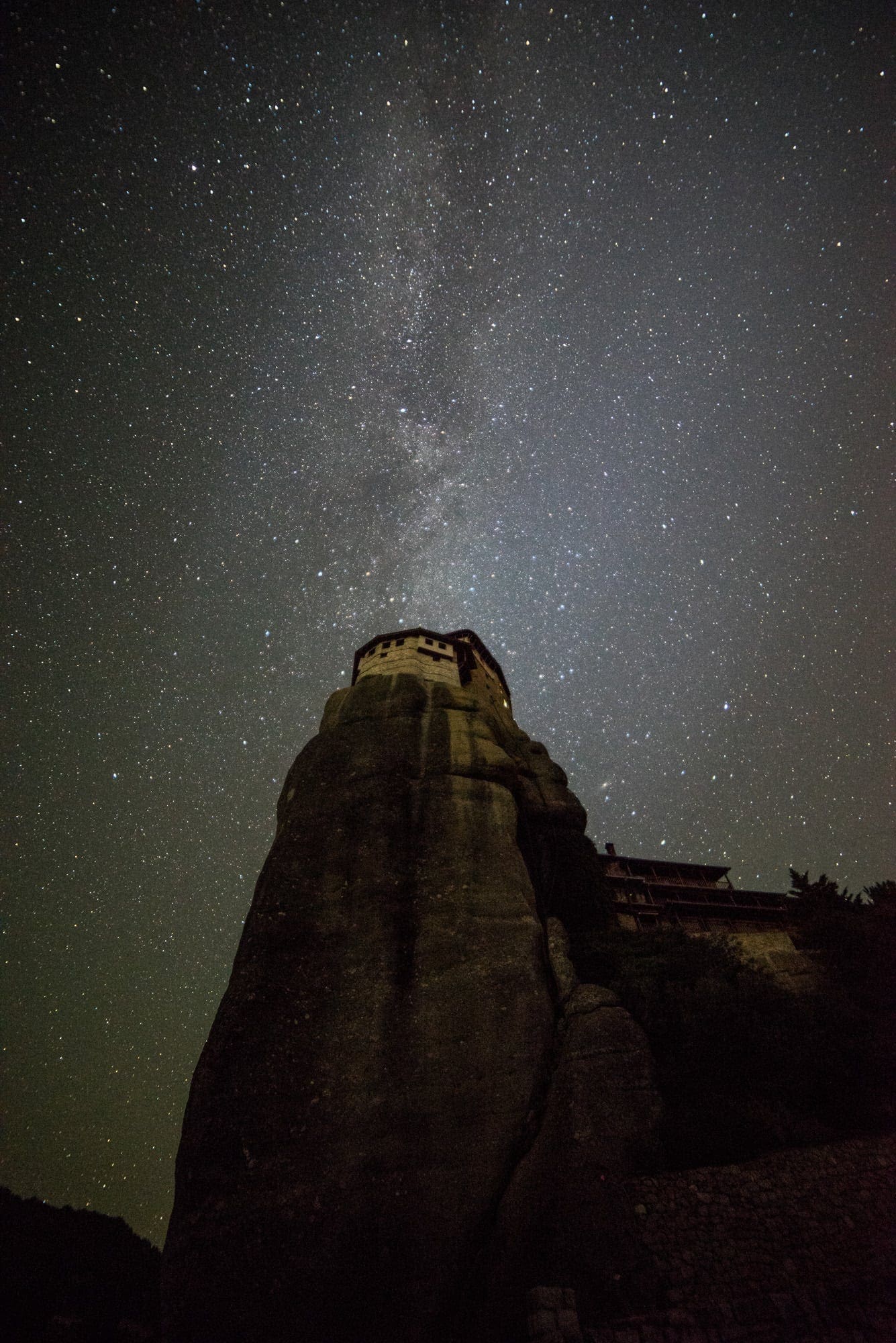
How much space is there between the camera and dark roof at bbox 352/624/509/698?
35094mm

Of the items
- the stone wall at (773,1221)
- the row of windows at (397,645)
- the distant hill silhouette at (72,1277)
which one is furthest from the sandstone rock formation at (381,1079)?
the distant hill silhouette at (72,1277)

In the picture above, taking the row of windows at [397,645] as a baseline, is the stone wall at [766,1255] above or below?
below

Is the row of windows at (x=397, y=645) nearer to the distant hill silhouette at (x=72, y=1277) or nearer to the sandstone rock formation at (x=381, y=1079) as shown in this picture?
the sandstone rock formation at (x=381, y=1079)

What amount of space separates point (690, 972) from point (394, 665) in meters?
20.6

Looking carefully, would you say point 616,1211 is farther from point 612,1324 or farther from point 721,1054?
point 721,1054

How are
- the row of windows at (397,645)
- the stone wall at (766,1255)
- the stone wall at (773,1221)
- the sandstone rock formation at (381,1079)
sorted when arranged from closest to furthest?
the stone wall at (766,1255) → the stone wall at (773,1221) → the sandstone rock formation at (381,1079) → the row of windows at (397,645)

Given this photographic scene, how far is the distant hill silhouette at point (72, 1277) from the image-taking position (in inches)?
845

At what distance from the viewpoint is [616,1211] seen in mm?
11125

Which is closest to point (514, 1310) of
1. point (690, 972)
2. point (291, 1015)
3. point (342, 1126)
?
point (342, 1126)

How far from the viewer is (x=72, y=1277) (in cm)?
2677

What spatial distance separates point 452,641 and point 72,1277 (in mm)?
35506

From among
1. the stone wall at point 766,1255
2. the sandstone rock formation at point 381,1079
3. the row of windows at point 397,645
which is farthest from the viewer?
the row of windows at point 397,645

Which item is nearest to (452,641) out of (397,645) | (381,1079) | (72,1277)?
(397,645)

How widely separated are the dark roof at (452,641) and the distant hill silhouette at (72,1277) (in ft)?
92.9
